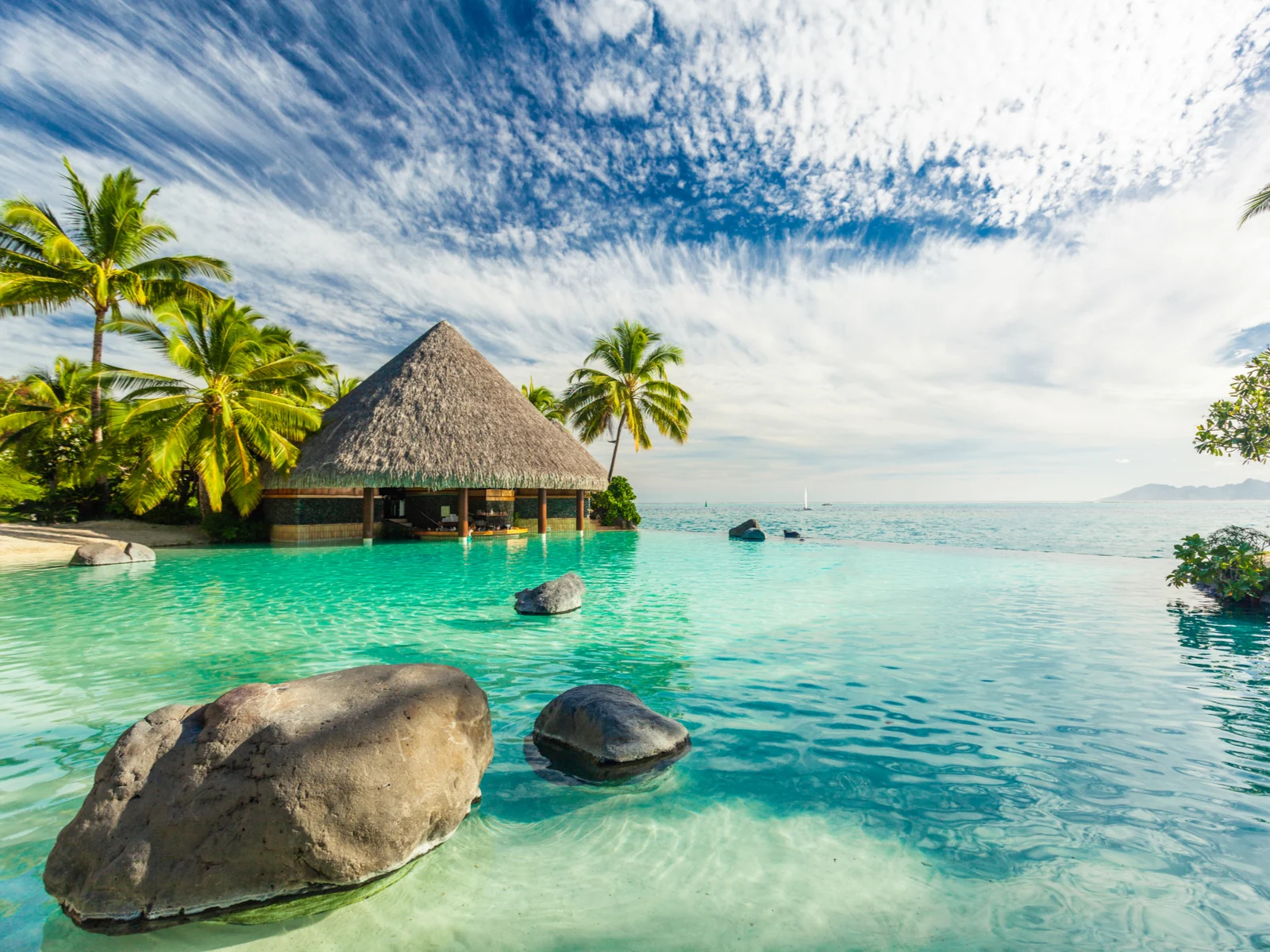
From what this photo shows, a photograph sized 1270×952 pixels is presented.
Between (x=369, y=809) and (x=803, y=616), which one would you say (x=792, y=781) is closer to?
(x=369, y=809)

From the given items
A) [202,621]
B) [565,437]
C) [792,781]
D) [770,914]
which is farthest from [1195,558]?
[565,437]

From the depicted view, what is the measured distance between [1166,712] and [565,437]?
19387 millimetres

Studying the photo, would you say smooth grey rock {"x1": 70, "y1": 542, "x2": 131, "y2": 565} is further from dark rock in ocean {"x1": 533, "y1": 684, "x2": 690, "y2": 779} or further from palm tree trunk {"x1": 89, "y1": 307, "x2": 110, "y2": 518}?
dark rock in ocean {"x1": 533, "y1": 684, "x2": 690, "y2": 779}

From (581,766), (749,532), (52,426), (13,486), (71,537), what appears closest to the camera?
(581,766)

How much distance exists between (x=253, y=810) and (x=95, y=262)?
21.3 m

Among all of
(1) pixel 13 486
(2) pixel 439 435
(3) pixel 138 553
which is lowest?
(3) pixel 138 553

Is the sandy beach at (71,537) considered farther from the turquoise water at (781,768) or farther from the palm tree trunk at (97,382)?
the turquoise water at (781,768)

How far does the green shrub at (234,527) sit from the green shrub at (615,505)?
12725 mm

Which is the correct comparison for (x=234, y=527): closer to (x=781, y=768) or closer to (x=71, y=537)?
Result: (x=71, y=537)

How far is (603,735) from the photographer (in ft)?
12.1

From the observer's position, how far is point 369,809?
2.52 m

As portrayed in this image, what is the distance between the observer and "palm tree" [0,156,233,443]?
607 inches

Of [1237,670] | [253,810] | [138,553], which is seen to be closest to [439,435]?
[138,553]

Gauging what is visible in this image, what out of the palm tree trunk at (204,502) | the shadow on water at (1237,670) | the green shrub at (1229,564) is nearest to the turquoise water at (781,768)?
the shadow on water at (1237,670)
